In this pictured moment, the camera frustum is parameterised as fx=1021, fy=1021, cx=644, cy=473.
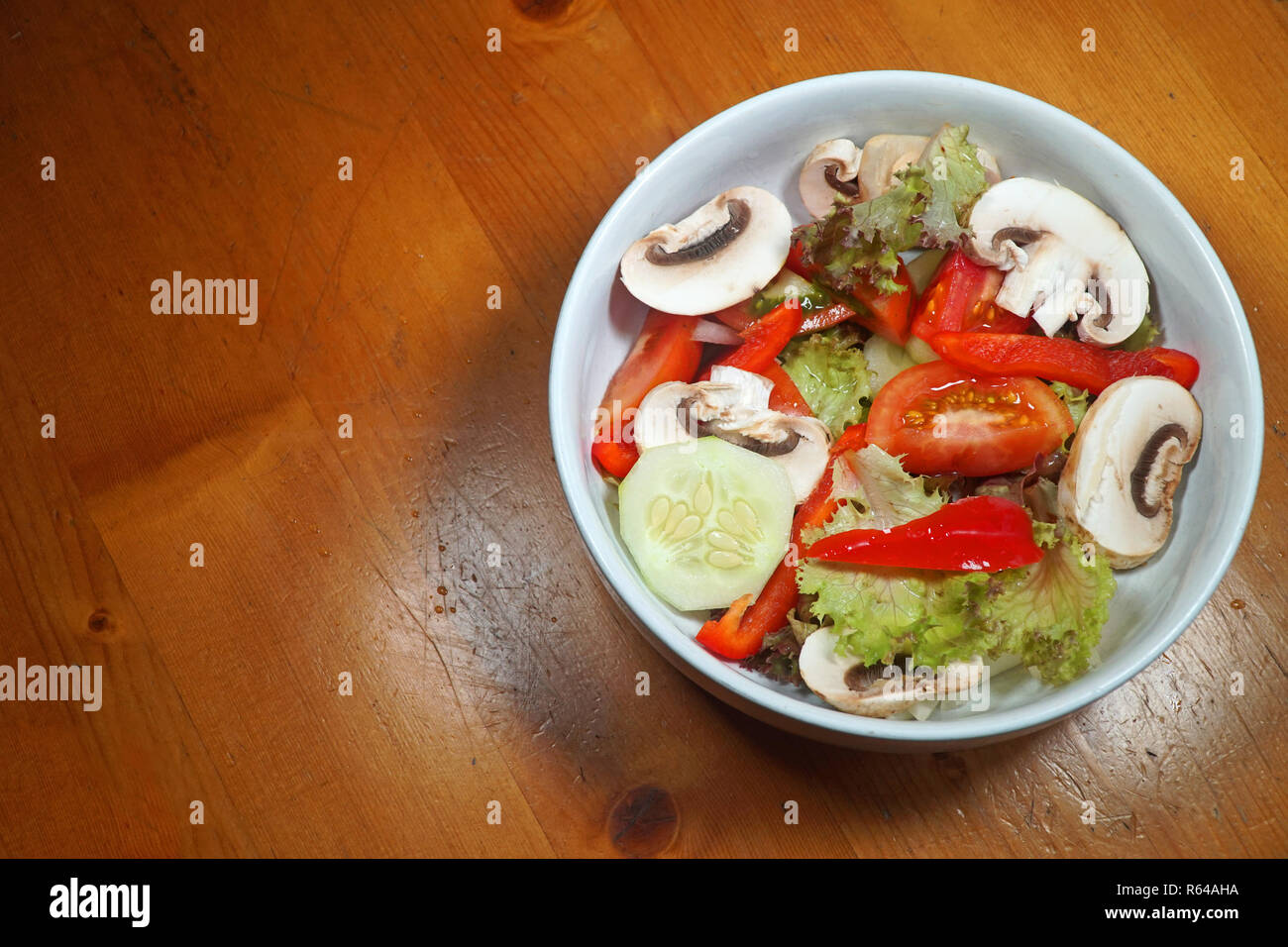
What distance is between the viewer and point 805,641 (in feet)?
3.59

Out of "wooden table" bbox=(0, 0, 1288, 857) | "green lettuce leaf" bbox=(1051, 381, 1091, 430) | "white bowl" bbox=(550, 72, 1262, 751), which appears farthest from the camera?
"wooden table" bbox=(0, 0, 1288, 857)

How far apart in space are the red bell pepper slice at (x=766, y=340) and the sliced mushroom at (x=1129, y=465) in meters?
0.34

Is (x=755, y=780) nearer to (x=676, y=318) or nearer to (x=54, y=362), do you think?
(x=676, y=318)

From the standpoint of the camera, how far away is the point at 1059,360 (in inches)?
45.3

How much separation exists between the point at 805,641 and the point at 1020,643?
0.73 ft

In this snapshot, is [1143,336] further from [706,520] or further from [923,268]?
[706,520]

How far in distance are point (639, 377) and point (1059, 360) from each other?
0.48 m

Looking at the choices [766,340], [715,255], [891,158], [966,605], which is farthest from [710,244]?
[966,605]

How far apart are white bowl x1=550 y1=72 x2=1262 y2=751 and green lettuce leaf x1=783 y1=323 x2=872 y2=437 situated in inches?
8.4

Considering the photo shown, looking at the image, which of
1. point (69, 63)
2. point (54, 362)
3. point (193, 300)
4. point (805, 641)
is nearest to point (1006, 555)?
point (805, 641)

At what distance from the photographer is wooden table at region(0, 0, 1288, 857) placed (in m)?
1.35

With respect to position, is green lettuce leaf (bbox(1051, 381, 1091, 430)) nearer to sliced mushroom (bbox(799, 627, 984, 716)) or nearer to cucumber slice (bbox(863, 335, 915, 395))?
cucumber slice (bbox(863, 335, 915, 395))

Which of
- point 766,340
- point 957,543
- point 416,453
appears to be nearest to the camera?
point 957,543

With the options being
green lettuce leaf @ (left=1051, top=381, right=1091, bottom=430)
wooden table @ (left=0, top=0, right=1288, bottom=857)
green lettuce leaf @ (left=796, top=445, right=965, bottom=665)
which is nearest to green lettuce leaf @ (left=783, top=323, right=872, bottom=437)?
green lettuce leaf @ (left=796, top=445, right=965, bottom=665)
